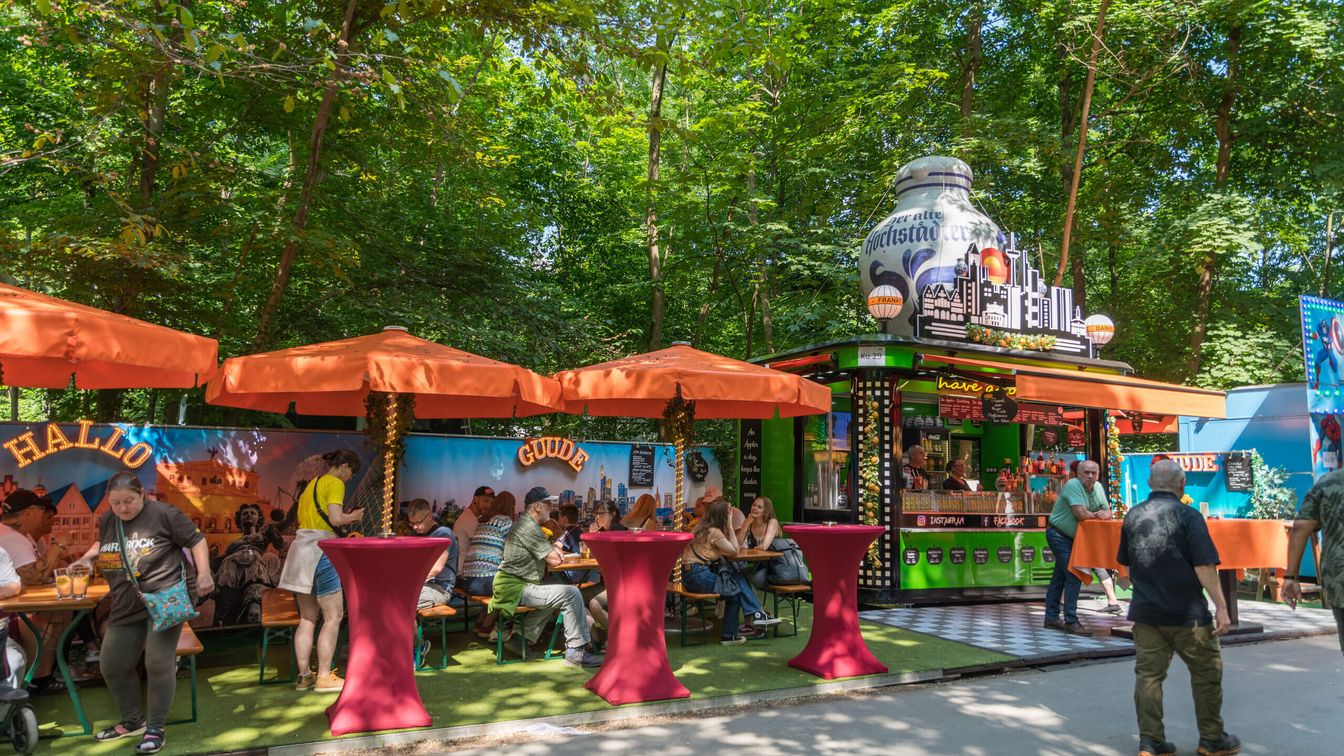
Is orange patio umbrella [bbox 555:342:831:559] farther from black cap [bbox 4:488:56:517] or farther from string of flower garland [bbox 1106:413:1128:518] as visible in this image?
string of flower garland [bbox 1106:413:1128:518]

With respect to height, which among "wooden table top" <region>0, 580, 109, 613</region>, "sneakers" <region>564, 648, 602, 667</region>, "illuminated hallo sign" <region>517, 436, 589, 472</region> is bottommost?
"sneakers" <region>564, 648, 602, 667</region>

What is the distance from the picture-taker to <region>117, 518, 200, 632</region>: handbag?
4.65m

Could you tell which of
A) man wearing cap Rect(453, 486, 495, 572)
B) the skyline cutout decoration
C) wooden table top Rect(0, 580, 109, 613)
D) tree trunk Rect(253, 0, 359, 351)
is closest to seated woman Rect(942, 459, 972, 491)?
the skyline cutout decoration

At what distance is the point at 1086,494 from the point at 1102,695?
295 cm

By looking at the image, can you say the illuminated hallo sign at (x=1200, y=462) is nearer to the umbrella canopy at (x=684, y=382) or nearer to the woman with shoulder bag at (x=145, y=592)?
the umbrella canopy at (x=684, y=382)

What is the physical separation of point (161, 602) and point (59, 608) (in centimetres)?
62

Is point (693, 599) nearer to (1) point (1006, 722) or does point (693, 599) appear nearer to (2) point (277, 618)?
(1) point (1006, 722)

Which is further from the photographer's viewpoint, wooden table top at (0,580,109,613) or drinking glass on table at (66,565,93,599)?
drinking glass on table at (66,565,93,599)

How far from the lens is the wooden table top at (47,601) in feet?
15.4

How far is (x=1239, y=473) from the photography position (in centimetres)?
1302

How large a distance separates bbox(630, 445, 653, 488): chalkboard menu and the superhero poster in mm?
7919

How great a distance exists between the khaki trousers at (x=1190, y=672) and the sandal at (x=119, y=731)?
5.48m

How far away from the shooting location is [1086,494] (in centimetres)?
863

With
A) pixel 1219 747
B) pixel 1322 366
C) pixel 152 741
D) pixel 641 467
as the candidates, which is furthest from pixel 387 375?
pixel 1322 366
